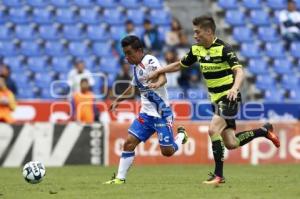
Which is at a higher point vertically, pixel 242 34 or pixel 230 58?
pixel 242 34

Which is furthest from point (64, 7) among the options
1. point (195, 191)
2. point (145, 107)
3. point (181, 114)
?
point (195, 191)

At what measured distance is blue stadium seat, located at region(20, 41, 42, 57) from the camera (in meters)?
22.8

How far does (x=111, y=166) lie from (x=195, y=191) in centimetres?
748

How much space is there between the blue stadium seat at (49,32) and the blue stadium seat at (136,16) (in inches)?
82.9

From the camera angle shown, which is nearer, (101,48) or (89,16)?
(101,48)

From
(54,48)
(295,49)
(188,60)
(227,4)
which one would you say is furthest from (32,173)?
(227,4)

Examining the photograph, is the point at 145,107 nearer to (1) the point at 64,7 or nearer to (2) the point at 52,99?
(2) the point at 52,99

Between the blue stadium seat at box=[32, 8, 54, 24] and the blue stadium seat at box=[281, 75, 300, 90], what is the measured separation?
6.52 meters

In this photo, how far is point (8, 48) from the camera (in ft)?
74.6

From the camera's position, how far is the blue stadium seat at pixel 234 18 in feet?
80.4

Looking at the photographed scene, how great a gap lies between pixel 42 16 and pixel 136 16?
2.60 m

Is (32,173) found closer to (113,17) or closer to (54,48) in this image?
(54,48)

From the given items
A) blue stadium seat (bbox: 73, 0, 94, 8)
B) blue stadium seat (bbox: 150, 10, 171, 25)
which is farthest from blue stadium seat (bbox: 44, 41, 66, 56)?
blue stadium seat (bbox: 150, 10, 171, 25)

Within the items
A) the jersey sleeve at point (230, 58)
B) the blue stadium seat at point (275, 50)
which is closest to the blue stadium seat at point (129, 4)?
the blue stadium seat at point (275, 50)
